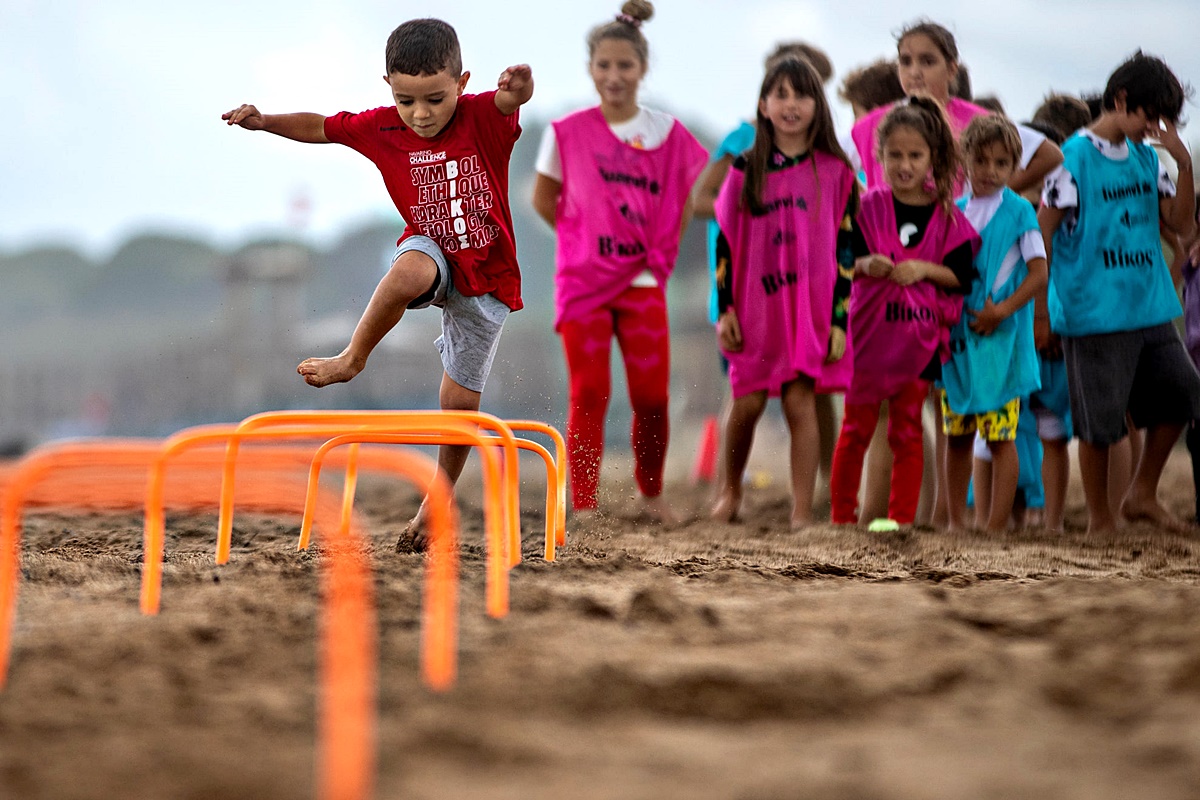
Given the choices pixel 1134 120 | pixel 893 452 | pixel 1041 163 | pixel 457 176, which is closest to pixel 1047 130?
pixel 1041 163

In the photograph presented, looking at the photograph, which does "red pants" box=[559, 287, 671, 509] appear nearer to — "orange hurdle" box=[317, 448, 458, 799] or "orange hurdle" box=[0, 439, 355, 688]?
"orange hurdle" box=[317, 448, 458, 799]

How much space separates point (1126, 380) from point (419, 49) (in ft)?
9.55

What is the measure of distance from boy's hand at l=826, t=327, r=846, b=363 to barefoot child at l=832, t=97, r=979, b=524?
91 millimetres

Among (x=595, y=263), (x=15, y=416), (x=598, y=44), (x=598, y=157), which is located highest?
(x=598, y=44)

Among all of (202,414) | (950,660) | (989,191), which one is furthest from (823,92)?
(202,414)

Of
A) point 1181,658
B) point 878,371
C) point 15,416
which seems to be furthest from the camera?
point 15,416

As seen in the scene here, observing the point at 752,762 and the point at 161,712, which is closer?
the point at 752,762

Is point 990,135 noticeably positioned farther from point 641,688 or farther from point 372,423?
point 641,688

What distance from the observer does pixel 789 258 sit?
4715mm

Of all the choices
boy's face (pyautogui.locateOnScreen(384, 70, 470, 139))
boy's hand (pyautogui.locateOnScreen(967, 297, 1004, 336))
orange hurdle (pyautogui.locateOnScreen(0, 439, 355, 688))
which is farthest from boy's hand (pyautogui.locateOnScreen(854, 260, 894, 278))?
orange hurdle (pyautogui.locateOnScreen(0, 439, 355, 688))

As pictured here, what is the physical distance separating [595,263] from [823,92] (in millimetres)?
1088

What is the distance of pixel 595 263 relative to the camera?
15.9 feet

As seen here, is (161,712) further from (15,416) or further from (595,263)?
(15,416)

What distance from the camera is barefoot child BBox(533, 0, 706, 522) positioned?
4.88 metres
